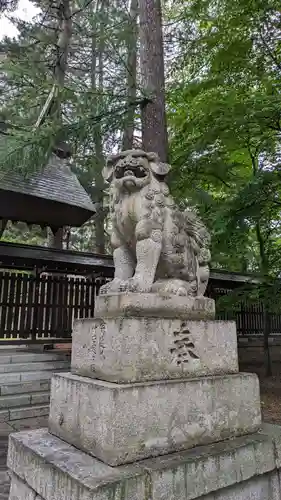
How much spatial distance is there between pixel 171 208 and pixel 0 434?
3795 mm

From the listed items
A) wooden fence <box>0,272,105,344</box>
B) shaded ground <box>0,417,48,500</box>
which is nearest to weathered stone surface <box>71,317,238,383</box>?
shaded ground <box>0,417,48,500</box>

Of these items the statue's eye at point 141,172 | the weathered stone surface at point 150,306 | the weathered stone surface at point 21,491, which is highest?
the statue's eye at point 141,172

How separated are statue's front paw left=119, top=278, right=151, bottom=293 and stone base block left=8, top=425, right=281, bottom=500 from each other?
3.29ft

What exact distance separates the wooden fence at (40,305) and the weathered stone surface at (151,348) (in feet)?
16.8

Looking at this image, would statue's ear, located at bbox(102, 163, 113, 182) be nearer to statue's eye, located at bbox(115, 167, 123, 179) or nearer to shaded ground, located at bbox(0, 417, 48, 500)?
statue's eye, located at bbox(115, 167, 123, 179)

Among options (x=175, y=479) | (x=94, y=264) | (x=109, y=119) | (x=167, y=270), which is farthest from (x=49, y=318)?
(x=175, y=479)

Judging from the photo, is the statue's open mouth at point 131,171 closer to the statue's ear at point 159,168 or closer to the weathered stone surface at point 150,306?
the statue's ear at point 159,168

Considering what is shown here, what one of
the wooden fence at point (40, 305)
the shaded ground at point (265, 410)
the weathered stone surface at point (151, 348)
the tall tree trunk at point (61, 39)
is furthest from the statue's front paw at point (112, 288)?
the wooden fence at point (40, 305)

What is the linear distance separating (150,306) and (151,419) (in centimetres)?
68

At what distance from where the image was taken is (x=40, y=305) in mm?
7363

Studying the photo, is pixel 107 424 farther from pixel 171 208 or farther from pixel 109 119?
pixel 109 119

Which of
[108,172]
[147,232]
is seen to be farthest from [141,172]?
[147,232]

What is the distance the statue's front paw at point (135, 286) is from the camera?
2.22 m

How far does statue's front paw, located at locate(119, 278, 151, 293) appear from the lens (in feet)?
7.28
